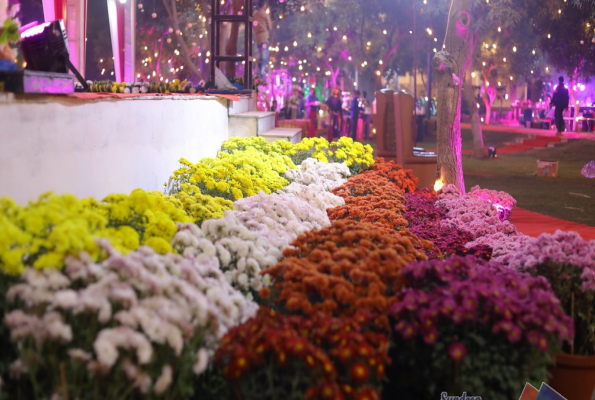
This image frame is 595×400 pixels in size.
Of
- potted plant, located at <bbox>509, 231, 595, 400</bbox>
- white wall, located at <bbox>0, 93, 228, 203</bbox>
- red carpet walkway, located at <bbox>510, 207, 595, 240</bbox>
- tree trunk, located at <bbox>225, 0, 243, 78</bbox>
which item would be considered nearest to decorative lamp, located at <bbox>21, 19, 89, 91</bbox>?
white wall, located at <bbox>0, 93, 228, 203</bbox>

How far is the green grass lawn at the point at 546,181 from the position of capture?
14123 millimetres

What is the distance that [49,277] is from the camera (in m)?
3.06

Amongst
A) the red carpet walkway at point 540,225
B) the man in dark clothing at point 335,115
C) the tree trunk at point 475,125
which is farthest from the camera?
the man in dark clothing at point 335,115

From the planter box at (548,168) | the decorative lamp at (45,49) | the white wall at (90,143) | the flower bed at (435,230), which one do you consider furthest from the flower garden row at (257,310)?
the planter box at (548,168)

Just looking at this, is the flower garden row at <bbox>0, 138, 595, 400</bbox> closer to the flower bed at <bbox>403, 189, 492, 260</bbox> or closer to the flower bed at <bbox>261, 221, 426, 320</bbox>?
the flower bed at <bbox>261, 221, 426, 320</bbox>

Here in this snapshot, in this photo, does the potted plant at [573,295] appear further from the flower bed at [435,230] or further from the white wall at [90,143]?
the white wall at [90,143]

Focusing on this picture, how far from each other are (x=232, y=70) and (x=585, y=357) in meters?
15.7

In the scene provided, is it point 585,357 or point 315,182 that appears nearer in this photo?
point 585,357

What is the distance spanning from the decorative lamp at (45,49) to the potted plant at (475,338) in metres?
3.19

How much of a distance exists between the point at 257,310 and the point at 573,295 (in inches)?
77.5

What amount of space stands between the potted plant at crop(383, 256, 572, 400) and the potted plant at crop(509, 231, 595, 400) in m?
0.69

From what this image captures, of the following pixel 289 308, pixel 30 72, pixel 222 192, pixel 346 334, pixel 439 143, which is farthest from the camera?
pixel 439 143

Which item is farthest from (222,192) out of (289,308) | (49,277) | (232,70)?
(232,70)

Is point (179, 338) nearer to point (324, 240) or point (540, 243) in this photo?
point (324, 240)
